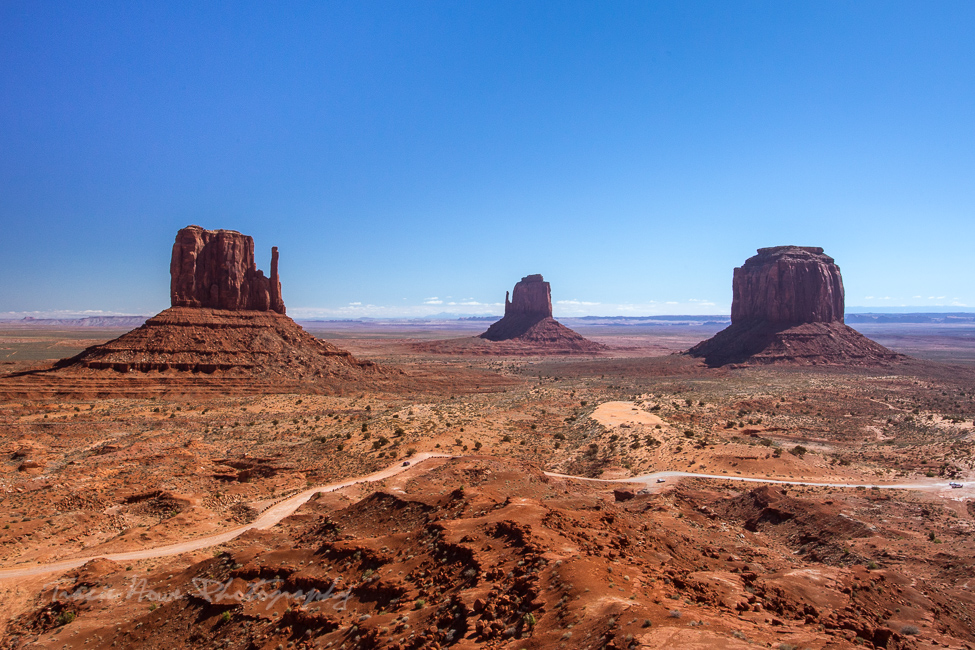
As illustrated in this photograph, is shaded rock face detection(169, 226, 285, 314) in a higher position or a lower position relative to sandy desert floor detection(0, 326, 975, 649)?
higher

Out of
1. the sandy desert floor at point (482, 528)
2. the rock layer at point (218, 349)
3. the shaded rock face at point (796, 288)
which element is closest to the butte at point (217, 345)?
the rock layer at point (218, 349)

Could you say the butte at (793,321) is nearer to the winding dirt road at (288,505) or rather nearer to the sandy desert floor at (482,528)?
the sandy desert floor at (482,528)

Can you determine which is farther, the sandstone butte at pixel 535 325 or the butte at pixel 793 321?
the sandstone butte at pixel 535 325

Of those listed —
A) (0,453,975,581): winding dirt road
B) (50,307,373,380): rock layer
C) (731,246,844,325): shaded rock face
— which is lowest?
(0,453,975,581): winding dirt road

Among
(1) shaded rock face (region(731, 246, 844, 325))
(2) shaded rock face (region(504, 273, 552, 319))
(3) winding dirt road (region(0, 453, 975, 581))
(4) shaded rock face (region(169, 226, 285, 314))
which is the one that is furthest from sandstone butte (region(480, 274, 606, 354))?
(3) winding dirt road (region(0, 453, 975, 581))

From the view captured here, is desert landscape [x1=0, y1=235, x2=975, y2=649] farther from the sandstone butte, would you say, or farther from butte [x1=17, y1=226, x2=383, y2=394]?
the sandstone butte

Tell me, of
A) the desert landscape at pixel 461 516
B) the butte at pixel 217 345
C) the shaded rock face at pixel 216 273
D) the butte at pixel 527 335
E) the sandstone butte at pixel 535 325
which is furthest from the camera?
the sandstone butte at pixel 535 325

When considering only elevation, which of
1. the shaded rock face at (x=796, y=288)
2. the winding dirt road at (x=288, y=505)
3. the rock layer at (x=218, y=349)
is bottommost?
the winding dirt road at (x=288, y=505)
